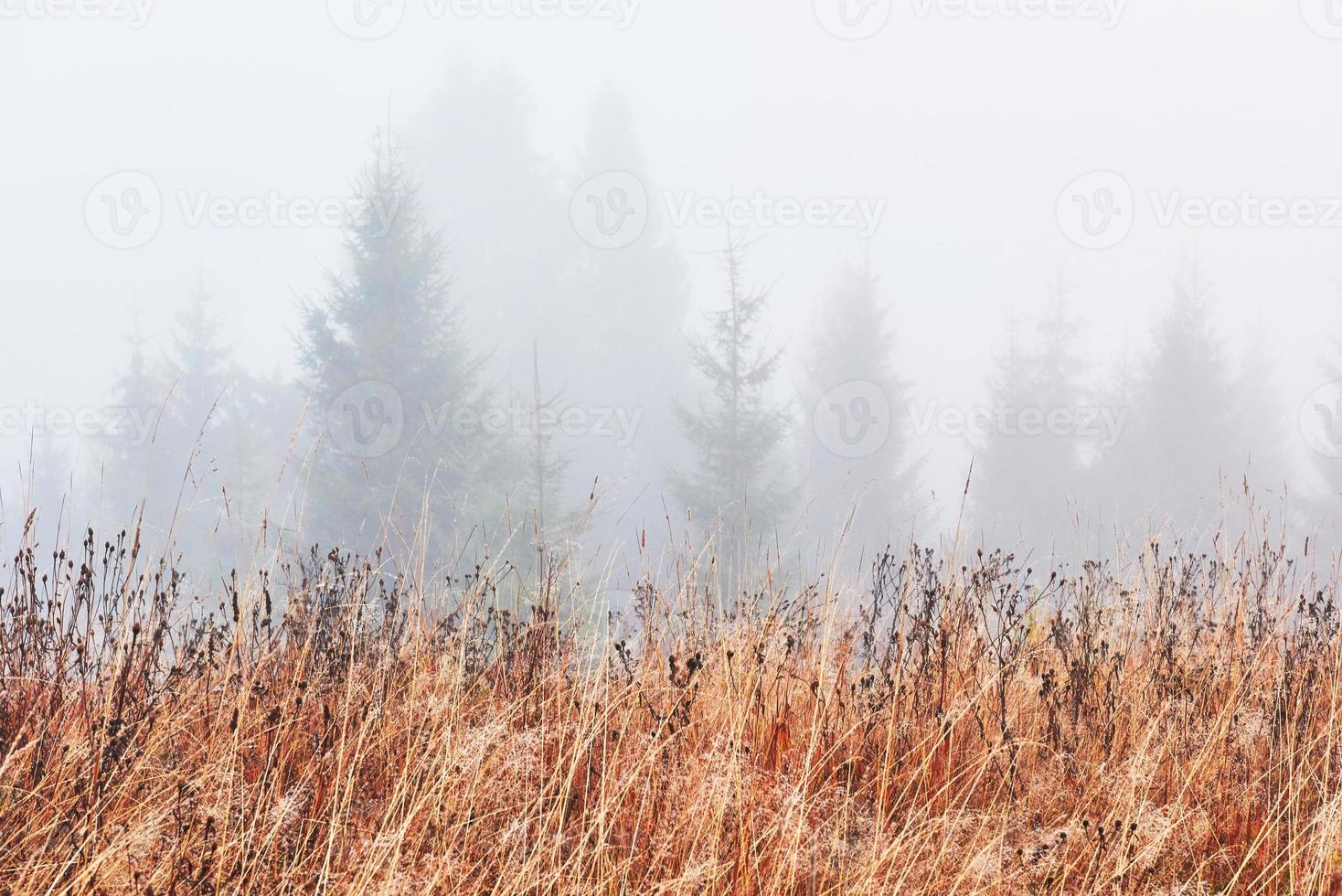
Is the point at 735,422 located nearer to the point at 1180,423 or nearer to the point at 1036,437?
the point at 1036,437

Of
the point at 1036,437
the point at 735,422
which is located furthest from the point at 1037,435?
the point at 735,422

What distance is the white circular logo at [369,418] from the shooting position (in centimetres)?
1688

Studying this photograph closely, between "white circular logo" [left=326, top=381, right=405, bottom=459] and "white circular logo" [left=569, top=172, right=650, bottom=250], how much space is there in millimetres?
16265

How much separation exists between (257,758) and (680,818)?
4.61 ft

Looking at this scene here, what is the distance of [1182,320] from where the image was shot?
2477 centimetres

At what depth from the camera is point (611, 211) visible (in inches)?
1267

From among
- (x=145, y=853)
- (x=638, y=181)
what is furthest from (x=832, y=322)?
(x=145, y=853)

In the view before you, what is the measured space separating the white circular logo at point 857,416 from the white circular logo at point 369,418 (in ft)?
47.6

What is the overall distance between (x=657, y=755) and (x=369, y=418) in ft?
53.0

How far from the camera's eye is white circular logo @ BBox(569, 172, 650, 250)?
31.6 meters

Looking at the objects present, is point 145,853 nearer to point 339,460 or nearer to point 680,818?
point 680,818
